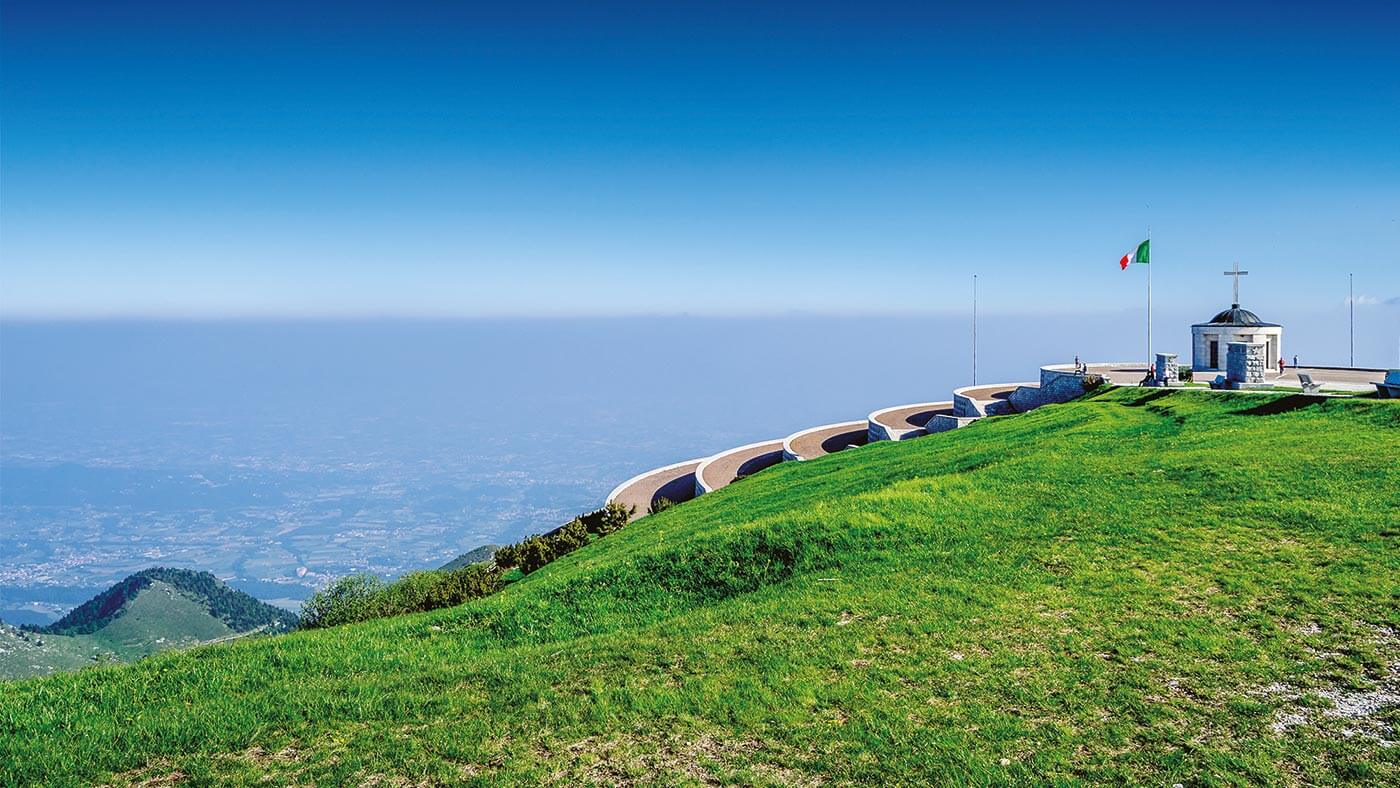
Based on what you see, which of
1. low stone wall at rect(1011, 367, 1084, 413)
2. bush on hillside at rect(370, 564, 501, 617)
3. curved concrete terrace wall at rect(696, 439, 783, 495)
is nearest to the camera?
bush on hillside at rect(370, 564, 501, 617)

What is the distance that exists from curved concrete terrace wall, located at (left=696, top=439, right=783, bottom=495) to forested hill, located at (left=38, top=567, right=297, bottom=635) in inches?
3079

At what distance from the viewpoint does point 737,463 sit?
1597 inches

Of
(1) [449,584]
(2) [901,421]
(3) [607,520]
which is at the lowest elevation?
(3) [607,520]

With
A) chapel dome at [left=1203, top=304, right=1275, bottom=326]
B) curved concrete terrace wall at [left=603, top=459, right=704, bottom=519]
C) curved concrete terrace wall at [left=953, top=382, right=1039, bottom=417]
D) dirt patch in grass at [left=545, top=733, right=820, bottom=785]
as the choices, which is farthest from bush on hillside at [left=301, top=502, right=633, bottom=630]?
chapel dome at [left=1203, top=304, right=1275, bottom=326]

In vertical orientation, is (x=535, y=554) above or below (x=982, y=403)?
below

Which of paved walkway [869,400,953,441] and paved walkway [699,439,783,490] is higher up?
paved walkway [869,400,953,441]

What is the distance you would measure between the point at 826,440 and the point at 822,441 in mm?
292

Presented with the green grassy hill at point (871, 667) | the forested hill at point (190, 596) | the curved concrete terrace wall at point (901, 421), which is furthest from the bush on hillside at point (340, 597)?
the forested hill at point (190, 596)

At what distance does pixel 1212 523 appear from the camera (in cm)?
1319

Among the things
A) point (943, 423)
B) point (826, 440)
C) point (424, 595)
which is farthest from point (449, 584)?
point (826, 440)

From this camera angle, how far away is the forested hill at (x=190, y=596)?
9912cm

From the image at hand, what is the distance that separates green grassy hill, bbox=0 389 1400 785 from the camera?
6.97m

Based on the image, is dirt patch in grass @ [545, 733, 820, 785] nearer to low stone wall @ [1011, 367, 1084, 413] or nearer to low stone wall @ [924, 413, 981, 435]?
low stone wall @ [924, 413, 981, 435]

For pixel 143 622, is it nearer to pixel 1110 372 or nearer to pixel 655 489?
pixel 655 489
